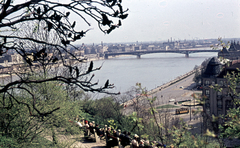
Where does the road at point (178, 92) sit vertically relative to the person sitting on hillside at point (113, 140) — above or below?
below

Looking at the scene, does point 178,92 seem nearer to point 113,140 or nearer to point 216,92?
point 216,92

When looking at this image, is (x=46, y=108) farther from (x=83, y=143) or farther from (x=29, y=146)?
(x=83, y=143)

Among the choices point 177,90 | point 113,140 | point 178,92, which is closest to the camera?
point 113,140

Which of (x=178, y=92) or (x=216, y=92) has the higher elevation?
(x=216, y=92)

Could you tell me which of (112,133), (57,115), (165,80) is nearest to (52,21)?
(57,115)

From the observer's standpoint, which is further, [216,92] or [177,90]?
[177,90]

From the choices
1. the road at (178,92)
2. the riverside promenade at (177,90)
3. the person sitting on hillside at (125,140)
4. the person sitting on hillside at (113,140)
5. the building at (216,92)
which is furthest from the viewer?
the riverside promenade at (177,90)

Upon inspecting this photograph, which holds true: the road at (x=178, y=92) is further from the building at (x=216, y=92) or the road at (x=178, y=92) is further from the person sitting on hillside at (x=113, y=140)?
the person sitting on hillside at (x=113, y=140)

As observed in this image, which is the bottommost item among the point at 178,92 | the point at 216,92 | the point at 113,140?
the point at 178,92

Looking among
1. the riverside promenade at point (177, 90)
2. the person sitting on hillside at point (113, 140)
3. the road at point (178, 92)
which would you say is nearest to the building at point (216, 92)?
the person sitting on hillside at point (113, 140)

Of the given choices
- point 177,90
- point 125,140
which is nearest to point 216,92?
point 125,140

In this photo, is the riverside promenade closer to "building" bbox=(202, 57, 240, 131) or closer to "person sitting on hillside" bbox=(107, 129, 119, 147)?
"building" bbox=(202, 57, 240, 131)
